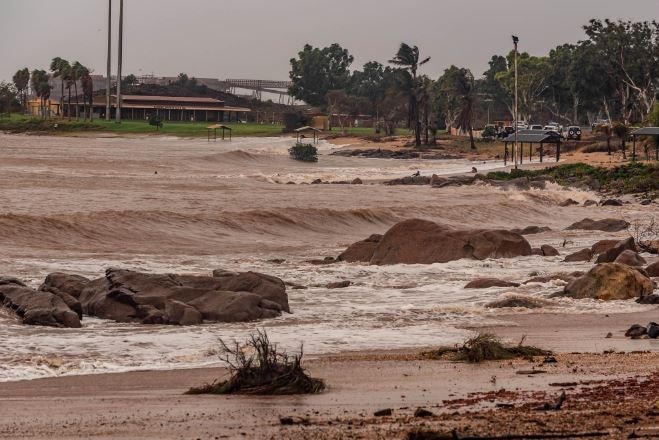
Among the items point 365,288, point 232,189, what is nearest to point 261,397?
point 365,288

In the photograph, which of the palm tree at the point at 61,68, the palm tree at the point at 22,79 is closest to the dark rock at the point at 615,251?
the palm tree at the point at 61,68

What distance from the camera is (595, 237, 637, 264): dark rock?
22520 millimetres

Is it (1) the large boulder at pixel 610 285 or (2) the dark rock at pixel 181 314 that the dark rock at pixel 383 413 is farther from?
(1) the large boulder at pixel 610 285

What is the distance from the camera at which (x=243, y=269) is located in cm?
2323

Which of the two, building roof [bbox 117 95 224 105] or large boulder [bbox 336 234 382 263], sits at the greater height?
building roof [bbox 117 95 224 105]

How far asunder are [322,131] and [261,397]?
124 meters

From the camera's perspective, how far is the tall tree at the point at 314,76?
176 meters

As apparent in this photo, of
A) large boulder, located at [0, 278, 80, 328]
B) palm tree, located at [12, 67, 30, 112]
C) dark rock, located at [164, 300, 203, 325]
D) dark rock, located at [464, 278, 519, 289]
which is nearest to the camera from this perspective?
large boulder, located at [0, 278, 80, 328]

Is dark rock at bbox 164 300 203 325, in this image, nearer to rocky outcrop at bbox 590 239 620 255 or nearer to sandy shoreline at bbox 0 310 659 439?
sandy shoreline at bbox 0 310 659 439

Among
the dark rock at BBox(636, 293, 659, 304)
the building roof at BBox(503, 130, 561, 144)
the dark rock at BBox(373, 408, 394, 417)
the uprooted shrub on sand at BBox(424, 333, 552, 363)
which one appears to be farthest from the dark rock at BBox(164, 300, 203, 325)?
the building roof at BBox(503, 130, 561, 144)

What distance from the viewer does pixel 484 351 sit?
478 inches

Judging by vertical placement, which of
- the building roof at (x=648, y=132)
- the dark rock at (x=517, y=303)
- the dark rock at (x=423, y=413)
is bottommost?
the dark rock at (x=517, y=303)

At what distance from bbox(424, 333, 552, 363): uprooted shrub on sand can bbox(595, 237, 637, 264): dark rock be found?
10.0 metres

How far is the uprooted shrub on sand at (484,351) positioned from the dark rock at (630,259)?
888cm
